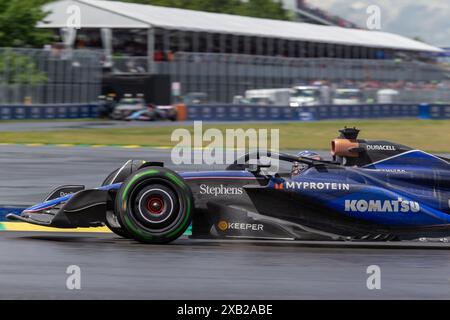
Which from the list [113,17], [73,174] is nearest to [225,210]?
[73,174]

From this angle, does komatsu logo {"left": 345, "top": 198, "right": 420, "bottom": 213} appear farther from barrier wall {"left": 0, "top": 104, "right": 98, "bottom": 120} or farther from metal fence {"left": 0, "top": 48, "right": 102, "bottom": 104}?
metal fence {"left": 0, "top": 48, "right": 102, "bottom": 104}

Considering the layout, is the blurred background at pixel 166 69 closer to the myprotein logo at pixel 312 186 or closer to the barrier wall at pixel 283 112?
the barrier wall at pixel 283 112

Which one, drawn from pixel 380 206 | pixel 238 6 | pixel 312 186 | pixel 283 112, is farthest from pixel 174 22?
pixel 238 6

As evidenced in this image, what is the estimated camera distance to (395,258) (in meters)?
8.07

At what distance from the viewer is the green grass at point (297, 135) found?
2545 centimetres

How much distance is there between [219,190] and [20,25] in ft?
115

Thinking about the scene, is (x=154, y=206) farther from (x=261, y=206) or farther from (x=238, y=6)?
(x=238, y=6)

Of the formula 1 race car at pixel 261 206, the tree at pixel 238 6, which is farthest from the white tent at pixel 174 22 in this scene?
Answer: the formula 1 race car at pixel 261 206

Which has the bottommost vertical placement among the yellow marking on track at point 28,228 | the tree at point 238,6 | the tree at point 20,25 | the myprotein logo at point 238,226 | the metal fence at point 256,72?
the yellow marking on track at point 28,228

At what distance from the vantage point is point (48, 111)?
34.4 m

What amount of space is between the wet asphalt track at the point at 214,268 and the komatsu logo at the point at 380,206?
0.39 meters

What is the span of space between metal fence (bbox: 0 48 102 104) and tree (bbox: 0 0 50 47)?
16.5 feet
